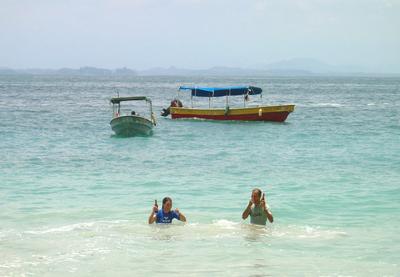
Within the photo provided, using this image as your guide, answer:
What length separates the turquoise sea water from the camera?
11086mm

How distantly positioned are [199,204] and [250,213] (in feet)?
9.90

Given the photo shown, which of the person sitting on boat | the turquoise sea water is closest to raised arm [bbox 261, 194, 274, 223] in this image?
the turquoise sea water

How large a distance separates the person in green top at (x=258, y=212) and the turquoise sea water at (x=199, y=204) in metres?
0.26

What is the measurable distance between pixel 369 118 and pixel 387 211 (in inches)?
1346

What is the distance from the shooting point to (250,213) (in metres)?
13.5

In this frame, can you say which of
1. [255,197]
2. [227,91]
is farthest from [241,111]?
[255,197]

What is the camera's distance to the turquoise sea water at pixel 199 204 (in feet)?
36.4

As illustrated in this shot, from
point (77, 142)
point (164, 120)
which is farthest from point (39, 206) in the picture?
point (164, 120)

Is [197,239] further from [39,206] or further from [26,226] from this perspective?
[39,206]

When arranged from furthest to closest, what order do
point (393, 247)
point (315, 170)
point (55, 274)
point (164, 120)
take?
point (164, 120) → point (315, 170) → point (393, 247) → point (55, 274)

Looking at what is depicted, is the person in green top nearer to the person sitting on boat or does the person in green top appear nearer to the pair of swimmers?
the pair of swimmers

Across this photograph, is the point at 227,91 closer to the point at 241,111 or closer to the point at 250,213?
the point at 241,111

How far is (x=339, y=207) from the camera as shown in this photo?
16000 mm

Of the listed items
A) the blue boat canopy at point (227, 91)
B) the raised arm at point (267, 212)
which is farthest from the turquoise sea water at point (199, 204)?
the blue boat canopy at point (227, 91)
